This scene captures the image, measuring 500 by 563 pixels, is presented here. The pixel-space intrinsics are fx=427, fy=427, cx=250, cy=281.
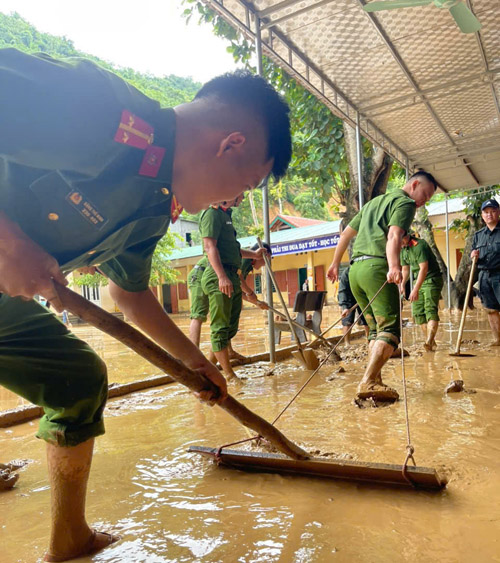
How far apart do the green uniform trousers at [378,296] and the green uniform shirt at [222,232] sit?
1.18 meters

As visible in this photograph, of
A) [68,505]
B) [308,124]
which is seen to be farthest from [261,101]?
[308,124]

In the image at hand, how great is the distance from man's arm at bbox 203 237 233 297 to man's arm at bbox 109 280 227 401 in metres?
2.13

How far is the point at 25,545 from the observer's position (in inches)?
53.5

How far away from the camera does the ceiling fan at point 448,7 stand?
2.90 meters

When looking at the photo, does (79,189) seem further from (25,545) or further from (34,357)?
(25,545)

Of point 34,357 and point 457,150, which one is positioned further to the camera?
point 457,150

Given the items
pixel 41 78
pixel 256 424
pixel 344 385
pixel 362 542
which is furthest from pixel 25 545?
pixel 344 385

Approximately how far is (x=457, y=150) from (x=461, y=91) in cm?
242

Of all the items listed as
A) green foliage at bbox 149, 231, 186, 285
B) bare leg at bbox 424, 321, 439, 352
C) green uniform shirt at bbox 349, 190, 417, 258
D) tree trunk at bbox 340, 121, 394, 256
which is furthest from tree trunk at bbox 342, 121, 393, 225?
→ green foliage at bbox 149, 231, 186, 285

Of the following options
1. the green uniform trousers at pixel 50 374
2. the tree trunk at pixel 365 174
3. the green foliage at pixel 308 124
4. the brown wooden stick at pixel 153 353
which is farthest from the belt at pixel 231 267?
the green foliage at pixel 308 124

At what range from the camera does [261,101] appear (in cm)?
126

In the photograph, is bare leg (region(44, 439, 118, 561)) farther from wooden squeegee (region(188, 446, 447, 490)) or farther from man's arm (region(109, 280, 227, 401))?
wooden squeegee (region(188, 446, 447, 490))

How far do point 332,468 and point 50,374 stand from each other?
3.61 feet

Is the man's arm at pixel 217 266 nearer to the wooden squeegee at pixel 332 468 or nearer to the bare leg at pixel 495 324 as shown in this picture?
the wooden squeegee at pixel 332 468
